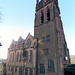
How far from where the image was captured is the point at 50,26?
18812mm

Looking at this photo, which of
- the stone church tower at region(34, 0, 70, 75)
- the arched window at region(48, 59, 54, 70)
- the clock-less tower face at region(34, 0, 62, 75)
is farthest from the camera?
the clock-less tower face at region(34, 0, 62, 75)

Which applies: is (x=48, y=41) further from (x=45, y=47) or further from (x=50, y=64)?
(x=50, y=64)

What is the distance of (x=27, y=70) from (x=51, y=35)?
1173 centimetres

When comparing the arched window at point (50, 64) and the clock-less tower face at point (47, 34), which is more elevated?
the clock-less tower face at point (47, 34)

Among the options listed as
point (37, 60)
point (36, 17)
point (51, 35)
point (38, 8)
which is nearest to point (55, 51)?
point (51, 35)

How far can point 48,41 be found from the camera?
18.2 metres

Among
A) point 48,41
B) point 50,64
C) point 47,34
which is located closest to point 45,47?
point 48,41

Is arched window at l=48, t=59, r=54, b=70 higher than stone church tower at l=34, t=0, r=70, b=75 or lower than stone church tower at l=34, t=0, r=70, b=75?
lower

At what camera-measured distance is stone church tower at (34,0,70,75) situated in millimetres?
15938

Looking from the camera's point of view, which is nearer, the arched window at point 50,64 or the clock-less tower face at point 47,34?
the arched window at point 50,64

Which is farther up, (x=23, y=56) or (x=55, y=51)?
(x=55, y=51)

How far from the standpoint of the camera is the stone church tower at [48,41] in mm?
15938

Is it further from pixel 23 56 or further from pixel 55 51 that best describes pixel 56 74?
pixel 23 56

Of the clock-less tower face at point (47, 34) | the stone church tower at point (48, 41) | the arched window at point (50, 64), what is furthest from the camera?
the clock-less tower face at point (47, 34)
